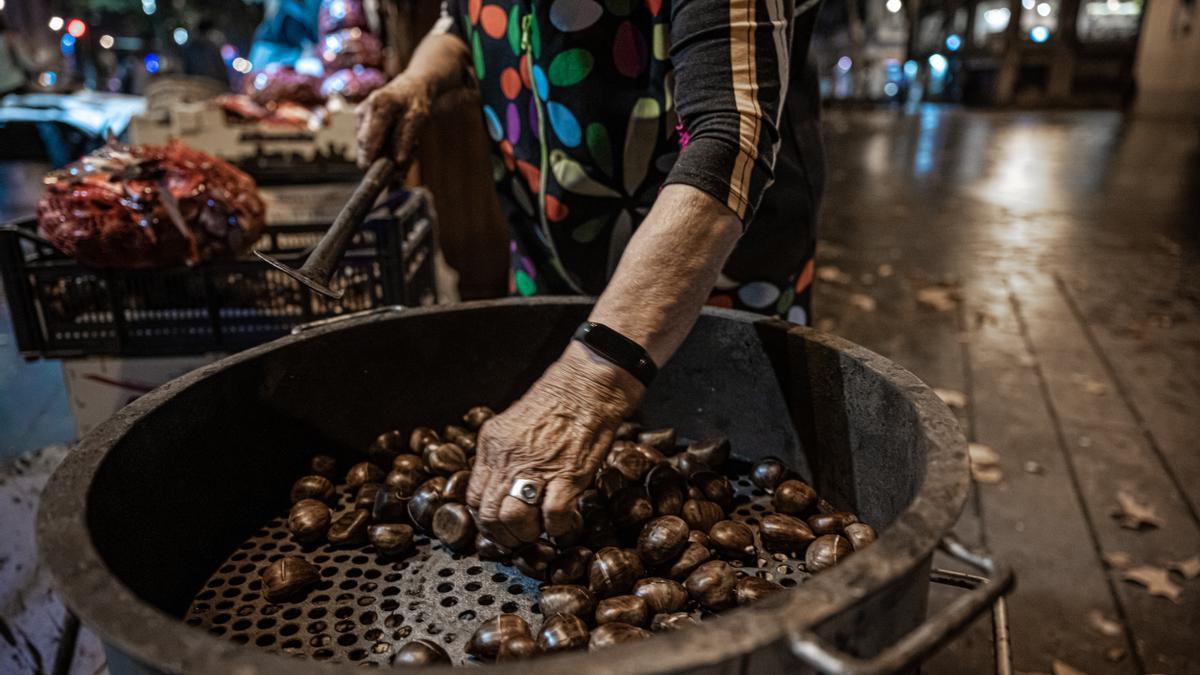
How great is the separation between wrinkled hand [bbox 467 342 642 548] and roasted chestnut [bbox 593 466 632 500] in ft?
0.79

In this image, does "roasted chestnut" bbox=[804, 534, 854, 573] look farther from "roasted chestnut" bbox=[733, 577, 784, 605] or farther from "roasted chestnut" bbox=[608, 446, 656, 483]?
"roasted chestnut" bbox=[608, 446, 656, 483]

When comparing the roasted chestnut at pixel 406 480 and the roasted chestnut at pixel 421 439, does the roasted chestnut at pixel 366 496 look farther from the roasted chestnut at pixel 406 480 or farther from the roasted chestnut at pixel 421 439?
the roasted chestnut at pixel 421 439

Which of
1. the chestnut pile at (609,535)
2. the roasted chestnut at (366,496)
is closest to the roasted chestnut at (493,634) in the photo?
the chestnut pile at (609,535)

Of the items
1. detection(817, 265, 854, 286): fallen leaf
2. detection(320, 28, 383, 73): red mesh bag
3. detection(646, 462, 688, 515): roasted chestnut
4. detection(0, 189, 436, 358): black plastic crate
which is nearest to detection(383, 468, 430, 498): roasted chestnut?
detection(646, 462, 688, 515): roasted chestnut

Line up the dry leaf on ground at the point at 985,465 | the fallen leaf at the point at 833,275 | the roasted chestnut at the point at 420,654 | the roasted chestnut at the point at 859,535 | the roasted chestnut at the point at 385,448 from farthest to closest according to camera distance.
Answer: the fallen leaf at the point at 833,275 → the dry leaf on ground at the point at 985,465 → the roasted chestnut at the point at 385,448 → the roasted chestnut at the point at 859,535 → the roasted chestnut at the point at 420,654

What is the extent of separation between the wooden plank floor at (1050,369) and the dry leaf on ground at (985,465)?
0.05 meters

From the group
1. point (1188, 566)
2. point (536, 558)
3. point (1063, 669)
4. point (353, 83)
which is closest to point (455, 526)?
point (536, 558)

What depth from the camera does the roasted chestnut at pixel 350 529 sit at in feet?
4.45

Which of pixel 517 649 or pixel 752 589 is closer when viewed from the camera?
pixel 517 649

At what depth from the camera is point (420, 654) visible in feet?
3.28

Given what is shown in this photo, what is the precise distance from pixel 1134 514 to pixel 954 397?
1084mm

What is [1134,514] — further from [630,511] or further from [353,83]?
[353,83]

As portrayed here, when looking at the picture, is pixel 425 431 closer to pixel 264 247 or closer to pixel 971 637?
pixel 264 247

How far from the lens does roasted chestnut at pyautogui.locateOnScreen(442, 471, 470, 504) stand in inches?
53.6
